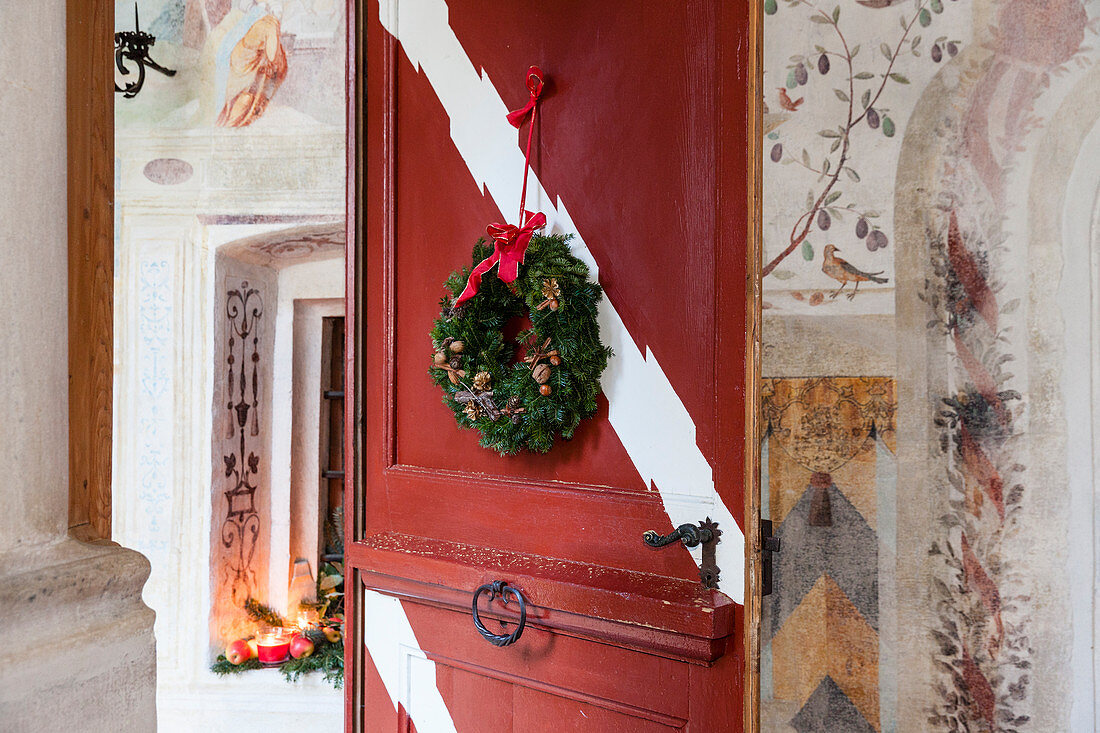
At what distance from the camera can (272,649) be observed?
282 centimetres

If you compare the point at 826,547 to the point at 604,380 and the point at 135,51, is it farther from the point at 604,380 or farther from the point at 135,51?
the point at 135,51

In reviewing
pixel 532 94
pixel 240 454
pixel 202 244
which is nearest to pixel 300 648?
pixel 240 454

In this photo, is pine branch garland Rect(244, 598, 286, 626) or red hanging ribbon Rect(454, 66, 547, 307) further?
pine branch garland Rect(244, 598, 286, 626)

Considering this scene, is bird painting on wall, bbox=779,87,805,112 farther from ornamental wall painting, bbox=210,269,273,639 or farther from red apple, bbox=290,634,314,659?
red apple, bbox=290,634,314,659

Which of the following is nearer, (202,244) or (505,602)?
(505,602)

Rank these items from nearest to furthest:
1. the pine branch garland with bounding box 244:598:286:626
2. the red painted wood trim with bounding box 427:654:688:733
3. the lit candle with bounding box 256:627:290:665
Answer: the red painted wood trim with bounding box 427:654:688:733 < the lit candle with bounding box 256:627:290:665 < the pine branch garland with bounding box 244:598:286:626

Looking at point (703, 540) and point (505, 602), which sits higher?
point (703, 540)

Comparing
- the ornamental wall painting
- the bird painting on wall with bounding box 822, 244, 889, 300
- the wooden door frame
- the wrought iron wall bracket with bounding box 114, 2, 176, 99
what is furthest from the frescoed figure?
the wooden door frame

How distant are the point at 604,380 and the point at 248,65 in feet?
6.90

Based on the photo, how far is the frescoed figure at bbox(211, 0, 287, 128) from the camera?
2.70 metres

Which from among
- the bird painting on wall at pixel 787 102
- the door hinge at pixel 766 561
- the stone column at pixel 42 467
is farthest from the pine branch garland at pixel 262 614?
the bird painting on wall at pixel 787 102

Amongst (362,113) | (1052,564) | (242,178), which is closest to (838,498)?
(1052,564)

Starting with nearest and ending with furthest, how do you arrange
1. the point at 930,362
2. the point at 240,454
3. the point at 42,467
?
the point at 42,467, the point at 930,362, the point at 240,454

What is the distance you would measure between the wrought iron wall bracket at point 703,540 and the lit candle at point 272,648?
2150 millimetres
